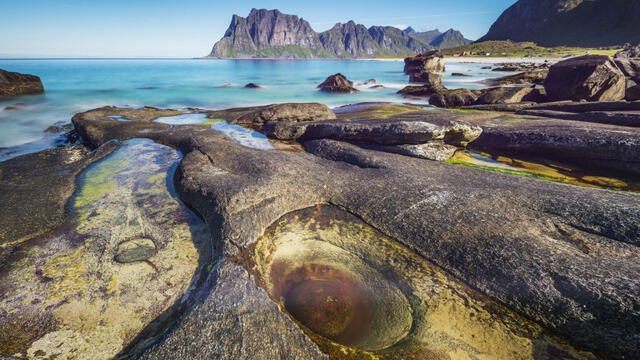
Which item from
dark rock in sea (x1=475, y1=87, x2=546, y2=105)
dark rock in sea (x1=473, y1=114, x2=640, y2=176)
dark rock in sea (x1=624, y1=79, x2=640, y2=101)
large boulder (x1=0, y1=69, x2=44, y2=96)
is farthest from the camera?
large boulder (x1=0, y1=69, x2=44, y2=96)

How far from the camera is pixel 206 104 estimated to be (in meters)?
37.3

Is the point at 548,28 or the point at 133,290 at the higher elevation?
the point at 548,28

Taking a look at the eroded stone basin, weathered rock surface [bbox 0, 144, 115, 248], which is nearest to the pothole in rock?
the eroded stone basin

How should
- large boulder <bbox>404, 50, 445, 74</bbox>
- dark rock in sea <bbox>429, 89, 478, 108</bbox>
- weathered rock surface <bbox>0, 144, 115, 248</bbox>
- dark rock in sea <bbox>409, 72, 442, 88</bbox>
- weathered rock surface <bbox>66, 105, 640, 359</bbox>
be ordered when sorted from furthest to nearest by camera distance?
large boulder <bbox>404, 50, 445, 74</bbox> → dark rock in sea <bbox>409, 72, 442, 88</bbox> → dark rock in sea <bbox>429, 89, 478, 108</bbox> → weathered rock surface <bbox>0, 144, 115, 248</bbox> → weathered rock surface <bbox>66, 105, 640, 359</bbox>

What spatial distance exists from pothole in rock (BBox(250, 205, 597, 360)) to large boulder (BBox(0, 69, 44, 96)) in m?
53.3

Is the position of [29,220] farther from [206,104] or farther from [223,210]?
[206,104]

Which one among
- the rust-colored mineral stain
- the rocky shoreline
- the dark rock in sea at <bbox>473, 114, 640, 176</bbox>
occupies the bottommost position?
the rust-colored mineral stain

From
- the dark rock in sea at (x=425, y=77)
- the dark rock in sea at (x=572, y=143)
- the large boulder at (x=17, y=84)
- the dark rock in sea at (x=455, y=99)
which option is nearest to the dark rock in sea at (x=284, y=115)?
the dark rock in sea at (x=572, y=143)

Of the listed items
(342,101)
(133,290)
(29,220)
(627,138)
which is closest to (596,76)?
(627,138)

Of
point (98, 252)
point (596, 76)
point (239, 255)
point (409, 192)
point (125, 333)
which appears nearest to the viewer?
point (125, 333)

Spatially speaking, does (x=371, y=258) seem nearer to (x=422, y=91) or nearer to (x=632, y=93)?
(x=632, y=93)

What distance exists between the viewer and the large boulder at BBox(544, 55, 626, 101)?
22.4 m

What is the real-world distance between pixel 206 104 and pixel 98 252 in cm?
3421

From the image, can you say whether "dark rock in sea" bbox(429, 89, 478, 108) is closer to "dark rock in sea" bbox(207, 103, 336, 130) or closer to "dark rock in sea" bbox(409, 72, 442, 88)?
"dark rock in sea" bbox(207, 103, 336, 130)
